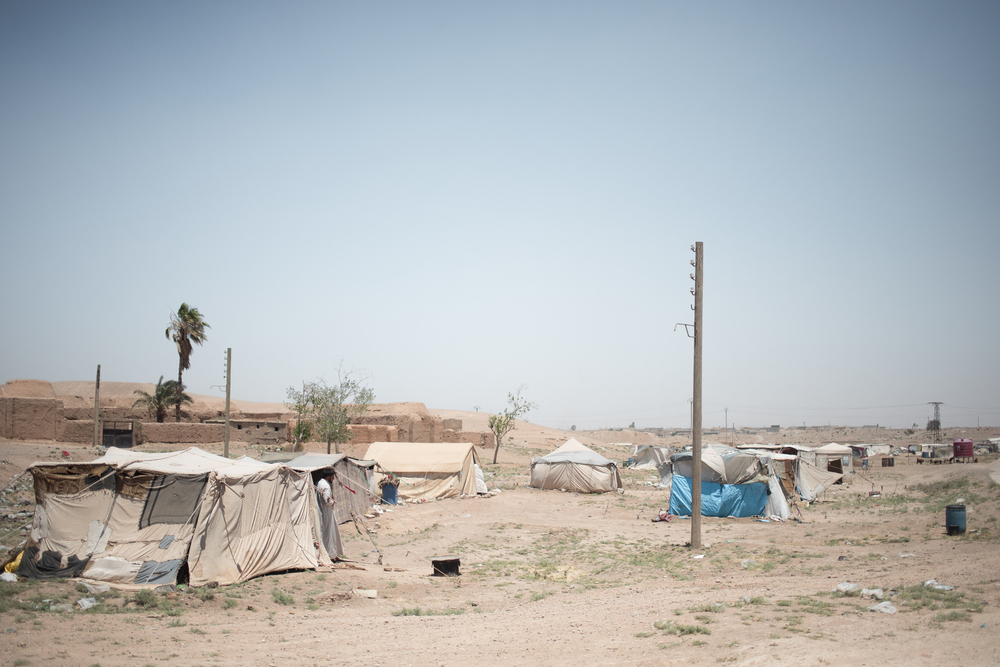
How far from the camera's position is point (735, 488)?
24562mm

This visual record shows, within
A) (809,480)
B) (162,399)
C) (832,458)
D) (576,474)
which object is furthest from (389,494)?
(832,458)

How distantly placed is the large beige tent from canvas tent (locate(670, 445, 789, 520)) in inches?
380

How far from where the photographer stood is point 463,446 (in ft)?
102

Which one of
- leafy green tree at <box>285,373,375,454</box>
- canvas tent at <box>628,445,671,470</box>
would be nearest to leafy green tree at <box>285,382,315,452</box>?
leafy green tree at <box>285,373,375,454</box>

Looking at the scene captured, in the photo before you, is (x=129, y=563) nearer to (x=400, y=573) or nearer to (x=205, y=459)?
(x=205, y=459)

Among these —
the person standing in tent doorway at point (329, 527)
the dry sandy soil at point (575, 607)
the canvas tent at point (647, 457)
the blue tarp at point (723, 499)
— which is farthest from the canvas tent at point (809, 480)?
the person standing in tent doorway at point (329, 527)

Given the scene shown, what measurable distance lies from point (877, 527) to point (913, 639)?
1365cm

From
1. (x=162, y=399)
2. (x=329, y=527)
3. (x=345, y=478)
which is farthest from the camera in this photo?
(x=162, y=399)

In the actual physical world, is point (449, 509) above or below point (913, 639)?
below

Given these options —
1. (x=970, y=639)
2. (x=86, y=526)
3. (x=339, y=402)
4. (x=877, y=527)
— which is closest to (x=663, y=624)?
(x=970, y=639)

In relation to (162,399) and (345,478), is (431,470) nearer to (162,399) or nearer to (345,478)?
(345,478)

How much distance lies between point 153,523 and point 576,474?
74.3 feet

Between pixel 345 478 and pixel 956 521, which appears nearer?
pixel 956 521

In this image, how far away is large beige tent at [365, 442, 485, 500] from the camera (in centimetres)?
2939
